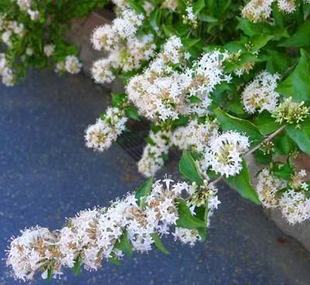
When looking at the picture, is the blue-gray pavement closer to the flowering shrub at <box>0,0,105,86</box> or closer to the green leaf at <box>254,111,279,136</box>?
the flowering shrub at <box>0,0,105,86</box>

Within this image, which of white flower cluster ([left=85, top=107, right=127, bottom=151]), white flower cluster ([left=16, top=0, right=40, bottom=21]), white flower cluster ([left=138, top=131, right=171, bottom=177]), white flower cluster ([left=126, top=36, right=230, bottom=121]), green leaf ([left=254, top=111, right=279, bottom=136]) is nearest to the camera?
green leaf ([left=254, top=111, right=279, bottom=136])

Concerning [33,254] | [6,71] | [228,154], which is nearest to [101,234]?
[33,254]

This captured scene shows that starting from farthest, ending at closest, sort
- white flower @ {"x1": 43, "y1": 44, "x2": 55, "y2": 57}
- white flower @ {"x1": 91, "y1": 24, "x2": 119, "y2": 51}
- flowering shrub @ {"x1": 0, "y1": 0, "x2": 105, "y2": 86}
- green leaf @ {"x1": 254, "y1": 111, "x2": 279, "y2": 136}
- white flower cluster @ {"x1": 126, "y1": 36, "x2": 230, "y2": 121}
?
white flower @ {"x1": 43, "y1": 44, "x2": 55, "y2": 57}
flowering shrub @ {"x1": 0, "y1": 0, "x2": 105, "y2": 86}
white flower @ {"x1": 91, "y1": 24, "x2": 119, "y2": 51}
white flower cluster @ {"x1": 126, "y1": 36, "x2": 230, "y2": 121}
green leaf @ {"x1": 254, "y1": 111, "x2": 279, "y2": 136}

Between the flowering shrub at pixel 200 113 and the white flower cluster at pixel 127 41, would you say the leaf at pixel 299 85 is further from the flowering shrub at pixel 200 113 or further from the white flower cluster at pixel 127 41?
the white flower cluster at pixel 127 41

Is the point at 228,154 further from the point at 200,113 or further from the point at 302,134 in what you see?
the point at 200,113

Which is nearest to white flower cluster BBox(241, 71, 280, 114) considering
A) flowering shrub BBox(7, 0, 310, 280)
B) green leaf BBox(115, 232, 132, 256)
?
flowering shrub BBox(7, 0, 310, 280)

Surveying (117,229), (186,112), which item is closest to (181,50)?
(186,112)

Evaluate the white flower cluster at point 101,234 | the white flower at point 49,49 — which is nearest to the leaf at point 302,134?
the white flower cluster at point 101,234

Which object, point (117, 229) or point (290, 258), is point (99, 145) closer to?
point (117, 229)
